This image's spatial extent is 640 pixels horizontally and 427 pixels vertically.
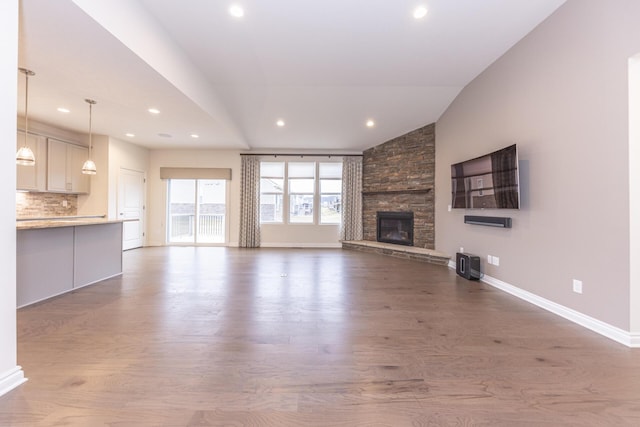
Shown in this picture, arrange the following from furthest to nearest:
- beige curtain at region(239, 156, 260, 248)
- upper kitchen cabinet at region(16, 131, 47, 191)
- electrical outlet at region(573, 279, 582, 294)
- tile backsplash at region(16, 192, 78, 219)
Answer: beige curtain at region(239, 156, 260, 248) < tile backsplash at region(16, 192, 78, 219) < upper kitchen cabinet at region(16, 131, 47, 191) < electrical outlet at region(573, 279, 582, 294)

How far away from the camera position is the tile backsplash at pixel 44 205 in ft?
17.0

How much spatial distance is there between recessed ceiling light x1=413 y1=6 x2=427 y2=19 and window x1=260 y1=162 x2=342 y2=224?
485cm

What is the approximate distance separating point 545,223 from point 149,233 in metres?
8.52

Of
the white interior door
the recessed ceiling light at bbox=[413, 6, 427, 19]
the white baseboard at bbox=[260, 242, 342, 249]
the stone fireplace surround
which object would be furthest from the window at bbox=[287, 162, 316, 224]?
the recessed ceiling light at bbox=[413, 6, 427, 19]

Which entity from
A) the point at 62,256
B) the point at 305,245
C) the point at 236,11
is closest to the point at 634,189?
the point at 236,11

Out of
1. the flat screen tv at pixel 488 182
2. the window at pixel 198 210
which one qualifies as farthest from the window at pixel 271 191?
the flat screen tv at pixel 488 182

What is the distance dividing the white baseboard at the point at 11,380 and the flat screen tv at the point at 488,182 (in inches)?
179

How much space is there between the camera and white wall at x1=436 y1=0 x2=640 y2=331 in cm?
228

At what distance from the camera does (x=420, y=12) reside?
2.89m

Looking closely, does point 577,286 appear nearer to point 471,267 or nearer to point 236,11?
point 471,267

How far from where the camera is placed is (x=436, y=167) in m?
5.64

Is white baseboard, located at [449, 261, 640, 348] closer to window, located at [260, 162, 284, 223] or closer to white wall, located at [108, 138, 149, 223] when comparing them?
window, located at [260, 162, 284, 223]

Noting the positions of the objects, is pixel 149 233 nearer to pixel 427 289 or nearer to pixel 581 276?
pixel 427 289

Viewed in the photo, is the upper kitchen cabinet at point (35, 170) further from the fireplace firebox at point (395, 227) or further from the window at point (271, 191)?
the fireplace firebox at point (395, 227)
